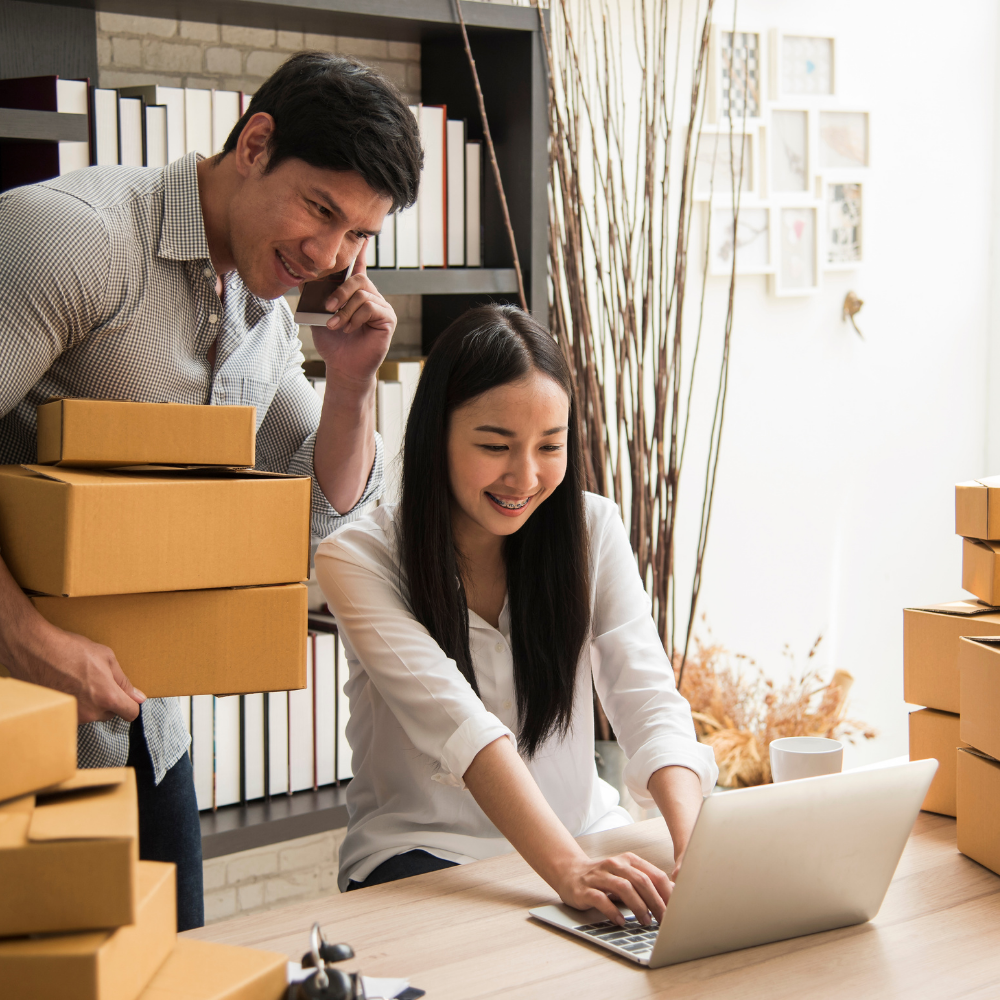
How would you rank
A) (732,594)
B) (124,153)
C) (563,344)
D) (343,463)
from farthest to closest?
(732,594) → (563,344) → (124,153) → (343,463)

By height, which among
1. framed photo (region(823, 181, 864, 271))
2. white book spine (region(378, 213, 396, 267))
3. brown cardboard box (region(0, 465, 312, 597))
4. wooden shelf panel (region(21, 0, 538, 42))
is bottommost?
brown cardboard box (region(0, 465, 312, 597))

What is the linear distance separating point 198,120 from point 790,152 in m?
1.88

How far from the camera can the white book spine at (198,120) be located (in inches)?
83.5

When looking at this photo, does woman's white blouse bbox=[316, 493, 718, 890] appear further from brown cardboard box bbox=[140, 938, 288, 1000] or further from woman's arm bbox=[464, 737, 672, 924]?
brown cardboard box bbox=[140, 938, 288, 1000]

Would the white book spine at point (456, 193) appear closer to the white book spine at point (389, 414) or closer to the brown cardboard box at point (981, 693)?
the white book spine at point (389, 414)

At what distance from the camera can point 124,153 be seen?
207 centimetres

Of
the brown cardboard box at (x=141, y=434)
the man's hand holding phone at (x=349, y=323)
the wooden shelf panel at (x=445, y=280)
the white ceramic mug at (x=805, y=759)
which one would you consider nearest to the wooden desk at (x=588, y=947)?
the white ceramic mug at (x=805, y=759)

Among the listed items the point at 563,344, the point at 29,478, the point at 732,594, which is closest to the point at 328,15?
the point at 563,344

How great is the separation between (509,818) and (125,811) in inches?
22.5

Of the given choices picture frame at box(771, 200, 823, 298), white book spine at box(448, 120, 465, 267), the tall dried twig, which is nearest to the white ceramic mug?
the tall dried twig

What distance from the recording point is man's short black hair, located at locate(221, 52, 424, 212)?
4.37ft

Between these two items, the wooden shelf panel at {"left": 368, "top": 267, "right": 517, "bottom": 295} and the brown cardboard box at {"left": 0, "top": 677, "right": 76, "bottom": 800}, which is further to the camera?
the wooden shelf panel at {"left": 368, "top": 267, "right": 517, "bottom": 295}

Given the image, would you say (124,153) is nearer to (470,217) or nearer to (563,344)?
(470,217)

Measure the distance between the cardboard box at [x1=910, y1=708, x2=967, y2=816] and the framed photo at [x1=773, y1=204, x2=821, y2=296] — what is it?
2.11 meters
